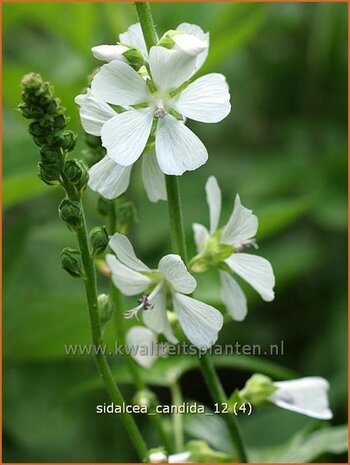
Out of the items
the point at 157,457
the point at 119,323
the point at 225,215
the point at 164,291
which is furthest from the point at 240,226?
the point at 225,215

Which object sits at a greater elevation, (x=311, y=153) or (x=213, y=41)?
(x=213, y=41)

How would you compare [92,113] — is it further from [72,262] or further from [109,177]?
[72,262]

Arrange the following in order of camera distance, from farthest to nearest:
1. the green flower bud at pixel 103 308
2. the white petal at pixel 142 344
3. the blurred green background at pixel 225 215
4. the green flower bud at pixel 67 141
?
1. the blurred green background at pixel 225 215
2. the white petal at pixel 142 344
3. the green flower bud at pixel 103 308
4. the green flower bud at pixel 67 141

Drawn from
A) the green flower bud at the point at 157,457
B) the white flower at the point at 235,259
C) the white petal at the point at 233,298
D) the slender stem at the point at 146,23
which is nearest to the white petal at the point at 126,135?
the slender stem at the point at 146,23

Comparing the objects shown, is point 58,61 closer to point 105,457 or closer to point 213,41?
point 213,41

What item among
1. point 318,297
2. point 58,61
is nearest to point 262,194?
point 318,297

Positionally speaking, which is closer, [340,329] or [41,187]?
[41,187]

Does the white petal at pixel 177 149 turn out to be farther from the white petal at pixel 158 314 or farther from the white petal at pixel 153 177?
the white petal at pixel 158 314
